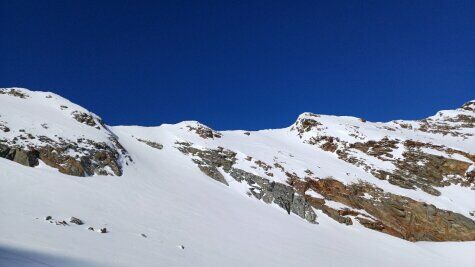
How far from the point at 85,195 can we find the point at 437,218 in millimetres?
32539

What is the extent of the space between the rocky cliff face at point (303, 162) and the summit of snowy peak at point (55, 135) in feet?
0.27

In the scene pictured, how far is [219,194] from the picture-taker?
34.1 m

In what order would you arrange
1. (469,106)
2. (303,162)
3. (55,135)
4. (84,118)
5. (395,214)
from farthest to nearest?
(469,106), (303,162), (395,214), (84,118), (55,135)

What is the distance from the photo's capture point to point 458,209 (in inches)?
1591

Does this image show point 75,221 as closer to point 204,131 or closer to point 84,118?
point 84,118

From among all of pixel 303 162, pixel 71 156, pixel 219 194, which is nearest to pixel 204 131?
pixel 303 162

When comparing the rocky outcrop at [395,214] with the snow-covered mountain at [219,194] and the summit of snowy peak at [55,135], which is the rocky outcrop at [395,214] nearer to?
the snow-covered mountain at [219,194]

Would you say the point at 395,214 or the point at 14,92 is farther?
the point at 395,214

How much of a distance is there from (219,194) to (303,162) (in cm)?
1549

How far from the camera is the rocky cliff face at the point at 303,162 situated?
31297 mm

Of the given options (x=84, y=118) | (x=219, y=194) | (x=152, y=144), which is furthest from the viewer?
(x=152, y=144)

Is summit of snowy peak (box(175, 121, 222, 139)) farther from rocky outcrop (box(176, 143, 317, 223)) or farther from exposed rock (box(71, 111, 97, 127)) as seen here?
exposed rock (box(71, 111, 97, 127))

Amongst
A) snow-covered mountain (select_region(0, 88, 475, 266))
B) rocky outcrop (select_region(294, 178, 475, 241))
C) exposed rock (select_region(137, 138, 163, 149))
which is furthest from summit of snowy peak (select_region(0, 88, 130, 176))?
rocky outcrop (select_region(294, 178, 475, 241))

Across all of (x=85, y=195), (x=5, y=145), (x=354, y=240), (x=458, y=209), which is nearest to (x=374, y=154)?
(x=458, y=209)
